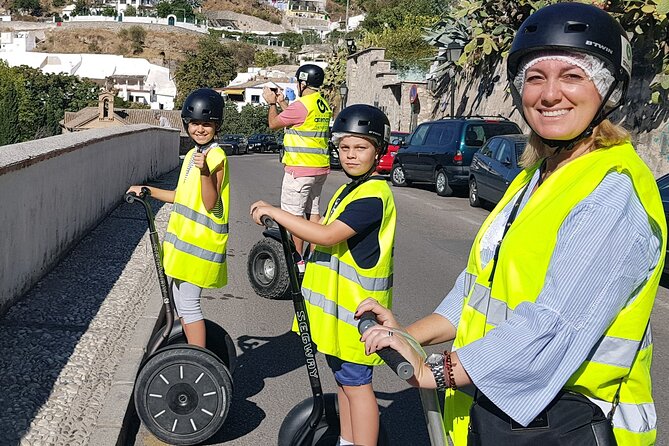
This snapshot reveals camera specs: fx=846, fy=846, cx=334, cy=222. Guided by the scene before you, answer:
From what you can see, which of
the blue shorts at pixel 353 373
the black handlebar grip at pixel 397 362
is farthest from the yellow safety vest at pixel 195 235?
the black handlebar grip at pixel 397 362

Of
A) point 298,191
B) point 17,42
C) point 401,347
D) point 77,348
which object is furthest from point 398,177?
point 17,42

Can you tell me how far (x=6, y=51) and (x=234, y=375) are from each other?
15473 centimetres

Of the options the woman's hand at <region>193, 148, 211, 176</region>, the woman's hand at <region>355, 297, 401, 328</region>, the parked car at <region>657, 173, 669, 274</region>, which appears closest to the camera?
the woman's hand at <region>355, 297, 401, 328</region>

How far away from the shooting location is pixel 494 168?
15852 mm

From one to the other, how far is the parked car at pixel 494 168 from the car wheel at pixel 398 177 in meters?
4.42

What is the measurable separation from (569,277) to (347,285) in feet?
6.20

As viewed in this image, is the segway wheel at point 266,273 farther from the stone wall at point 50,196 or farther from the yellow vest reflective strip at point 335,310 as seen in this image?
the yellow vest reflective strip at point 335,310

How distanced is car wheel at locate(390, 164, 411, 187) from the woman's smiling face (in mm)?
19830

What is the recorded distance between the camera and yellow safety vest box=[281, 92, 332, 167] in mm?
7941

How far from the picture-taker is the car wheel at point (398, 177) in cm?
2212

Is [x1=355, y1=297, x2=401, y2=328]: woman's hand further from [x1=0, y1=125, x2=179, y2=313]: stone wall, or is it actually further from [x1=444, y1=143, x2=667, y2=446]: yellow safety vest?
[x1=0, y1=125, x2=179, y2=313]: stone wall

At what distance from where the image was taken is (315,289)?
3.81 meters

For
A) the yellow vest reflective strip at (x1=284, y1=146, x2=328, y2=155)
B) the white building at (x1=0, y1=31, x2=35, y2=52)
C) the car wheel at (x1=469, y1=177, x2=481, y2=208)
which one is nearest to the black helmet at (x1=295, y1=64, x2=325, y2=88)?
the yellow vest reflective strip at (x1=284, y1=146, x2=328, y2=155)

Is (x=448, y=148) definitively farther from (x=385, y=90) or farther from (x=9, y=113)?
(x=9, y=113)
